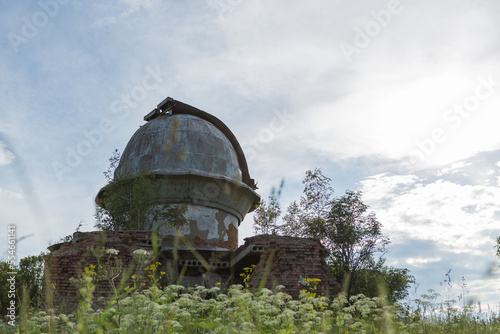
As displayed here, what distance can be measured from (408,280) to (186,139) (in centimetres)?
1386

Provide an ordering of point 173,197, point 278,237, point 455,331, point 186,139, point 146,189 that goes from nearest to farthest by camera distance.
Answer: point 455,331
point 278,237
point 146,189
point 173,197
point 186,139

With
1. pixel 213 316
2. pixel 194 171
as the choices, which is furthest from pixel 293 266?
pixel 194 171

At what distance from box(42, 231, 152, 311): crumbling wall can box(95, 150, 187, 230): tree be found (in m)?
2.65

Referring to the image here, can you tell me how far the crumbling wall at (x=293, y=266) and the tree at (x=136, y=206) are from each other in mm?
5076

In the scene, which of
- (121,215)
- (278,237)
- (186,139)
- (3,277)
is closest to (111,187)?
(121,215)

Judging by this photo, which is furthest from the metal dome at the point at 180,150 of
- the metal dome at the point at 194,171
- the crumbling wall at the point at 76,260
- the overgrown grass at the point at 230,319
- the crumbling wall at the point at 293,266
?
the overgrown grass at the point at 230,319

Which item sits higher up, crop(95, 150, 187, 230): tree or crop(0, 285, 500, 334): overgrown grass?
crop(95, 150, 187, 230): tree

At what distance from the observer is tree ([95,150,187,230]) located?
1520 centimetres

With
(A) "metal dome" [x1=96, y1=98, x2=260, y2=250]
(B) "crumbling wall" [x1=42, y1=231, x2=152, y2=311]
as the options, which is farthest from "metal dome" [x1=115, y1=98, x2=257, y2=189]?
(B) "crumbling wall" [x1=42, y1=231, x2=152, y2=311]

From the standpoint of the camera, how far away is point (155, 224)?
16.0 meters

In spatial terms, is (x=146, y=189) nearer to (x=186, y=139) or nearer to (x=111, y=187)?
(x=111, y=187)

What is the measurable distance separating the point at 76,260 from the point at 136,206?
3.77 m

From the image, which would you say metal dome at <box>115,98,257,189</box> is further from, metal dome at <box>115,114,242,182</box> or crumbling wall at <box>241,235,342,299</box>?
crumbling wall at <box>241,235,342,299</box>

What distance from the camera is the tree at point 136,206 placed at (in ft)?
49.9
